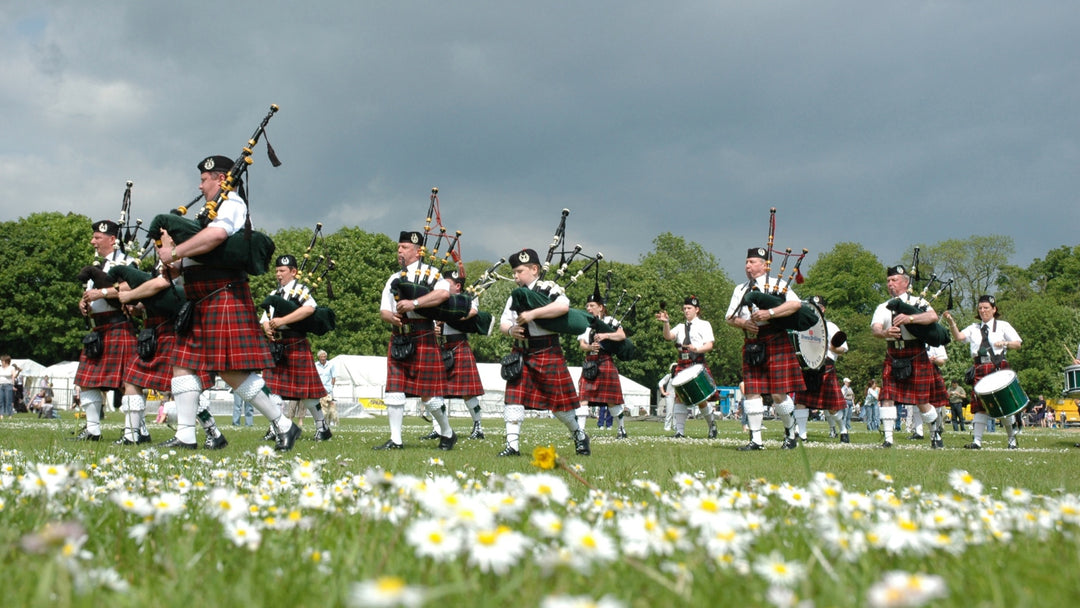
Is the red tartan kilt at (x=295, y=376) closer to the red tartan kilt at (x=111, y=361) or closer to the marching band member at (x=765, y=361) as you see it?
the red tartan kilt at (x=111, y=361)

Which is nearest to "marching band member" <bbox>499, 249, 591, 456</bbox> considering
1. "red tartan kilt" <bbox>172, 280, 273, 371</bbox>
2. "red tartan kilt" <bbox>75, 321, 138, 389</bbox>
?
"red tartan kilt" <bbox>172, 280, 273, 371</bbox>

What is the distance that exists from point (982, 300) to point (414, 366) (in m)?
8.19

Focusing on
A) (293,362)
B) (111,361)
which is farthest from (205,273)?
(293,362)

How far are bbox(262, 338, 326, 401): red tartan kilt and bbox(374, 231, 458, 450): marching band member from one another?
7.40 feet

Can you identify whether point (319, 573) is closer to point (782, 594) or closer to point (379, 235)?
point (782, 594)

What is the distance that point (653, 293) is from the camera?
48500 millimetres

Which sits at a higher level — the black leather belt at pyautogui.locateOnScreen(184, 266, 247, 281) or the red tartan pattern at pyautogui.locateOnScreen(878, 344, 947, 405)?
the black leather belt at pyautogui.locateOnScreen(184, 266, 247, 281)

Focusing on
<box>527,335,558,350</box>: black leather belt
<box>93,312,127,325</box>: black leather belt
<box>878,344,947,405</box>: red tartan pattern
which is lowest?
<box>878,344,947,405</box>: red tartan pattern

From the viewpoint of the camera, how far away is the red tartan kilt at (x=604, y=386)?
13023 millimetres

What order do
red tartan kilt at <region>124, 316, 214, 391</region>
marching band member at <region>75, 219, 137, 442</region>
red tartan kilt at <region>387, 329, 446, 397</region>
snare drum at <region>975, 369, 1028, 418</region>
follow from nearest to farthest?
1. red tartan kilt at <region>124, 316, 214, 391</region>
2. marching band member at <region>75, 219, 137, 442</region>
3. red tartan kilt at <region>387, 329, 446, 397</region>
4. snare drum at <region>975, 369, 1028, 418</region>

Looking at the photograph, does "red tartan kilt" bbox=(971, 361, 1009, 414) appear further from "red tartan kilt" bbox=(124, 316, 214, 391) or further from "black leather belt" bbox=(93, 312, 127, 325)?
"black leather belt" bbox=(93, 312, 127, 325)

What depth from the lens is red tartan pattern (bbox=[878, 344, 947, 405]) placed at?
10.5 metres

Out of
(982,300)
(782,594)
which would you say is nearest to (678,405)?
(982,300)

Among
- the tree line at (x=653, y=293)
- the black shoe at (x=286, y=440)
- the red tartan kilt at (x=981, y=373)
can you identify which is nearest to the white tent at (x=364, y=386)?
the tree line at (x=653, y=293)
